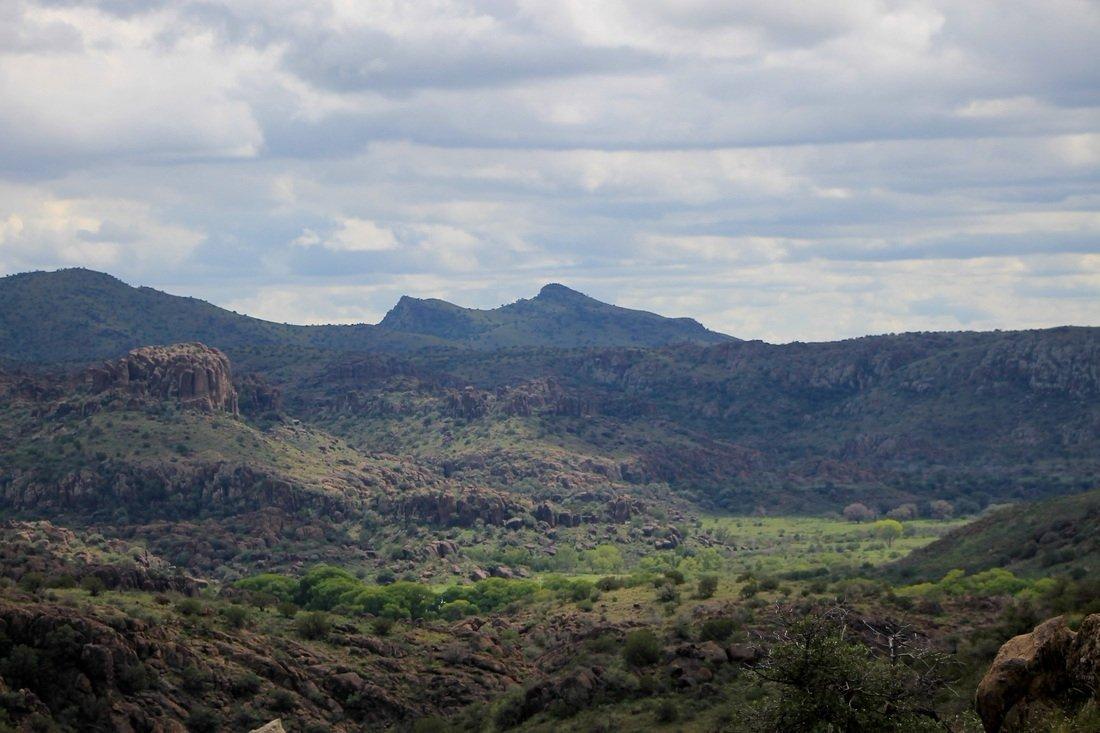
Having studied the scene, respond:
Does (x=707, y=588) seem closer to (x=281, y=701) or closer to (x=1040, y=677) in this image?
(x=281, y=701)

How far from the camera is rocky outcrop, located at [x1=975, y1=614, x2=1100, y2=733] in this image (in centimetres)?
2888

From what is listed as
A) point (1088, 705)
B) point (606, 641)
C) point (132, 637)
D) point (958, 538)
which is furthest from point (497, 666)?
point (958, 538)

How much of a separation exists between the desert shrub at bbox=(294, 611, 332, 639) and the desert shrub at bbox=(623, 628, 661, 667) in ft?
68.8

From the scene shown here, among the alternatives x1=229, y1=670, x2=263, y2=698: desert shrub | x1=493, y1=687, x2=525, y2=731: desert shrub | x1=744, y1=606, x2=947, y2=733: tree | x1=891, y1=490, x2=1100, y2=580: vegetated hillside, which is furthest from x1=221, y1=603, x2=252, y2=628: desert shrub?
x1=891, y1=490, x2=1100, y2=580: vegetated hillside

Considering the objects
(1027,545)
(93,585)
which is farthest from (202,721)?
(1027,545)

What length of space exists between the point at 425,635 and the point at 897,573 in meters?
60.4

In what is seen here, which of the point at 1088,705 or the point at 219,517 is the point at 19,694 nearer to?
the point at 1088,705

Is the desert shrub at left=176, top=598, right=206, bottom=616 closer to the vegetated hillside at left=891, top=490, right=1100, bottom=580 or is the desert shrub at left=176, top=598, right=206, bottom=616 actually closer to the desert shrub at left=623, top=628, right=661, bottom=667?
the desert shrub at left=623, top=628, right=661, bottom=667

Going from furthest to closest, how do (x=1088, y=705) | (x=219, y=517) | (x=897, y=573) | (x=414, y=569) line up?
(x=219, y=517) → (x=414, y=569) → (x=897, y=573) → (x=1088, y=705)

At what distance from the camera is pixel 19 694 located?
6562 centimetres

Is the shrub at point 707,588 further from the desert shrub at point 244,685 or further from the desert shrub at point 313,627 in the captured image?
the desert shrub at point 244,685

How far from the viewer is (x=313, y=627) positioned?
3410 inches

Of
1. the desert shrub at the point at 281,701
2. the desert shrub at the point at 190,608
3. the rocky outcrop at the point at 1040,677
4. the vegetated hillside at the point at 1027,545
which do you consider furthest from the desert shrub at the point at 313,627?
the rocky outcrop at the point at 1040,677

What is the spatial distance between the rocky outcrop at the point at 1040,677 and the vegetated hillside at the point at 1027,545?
73.7 m
